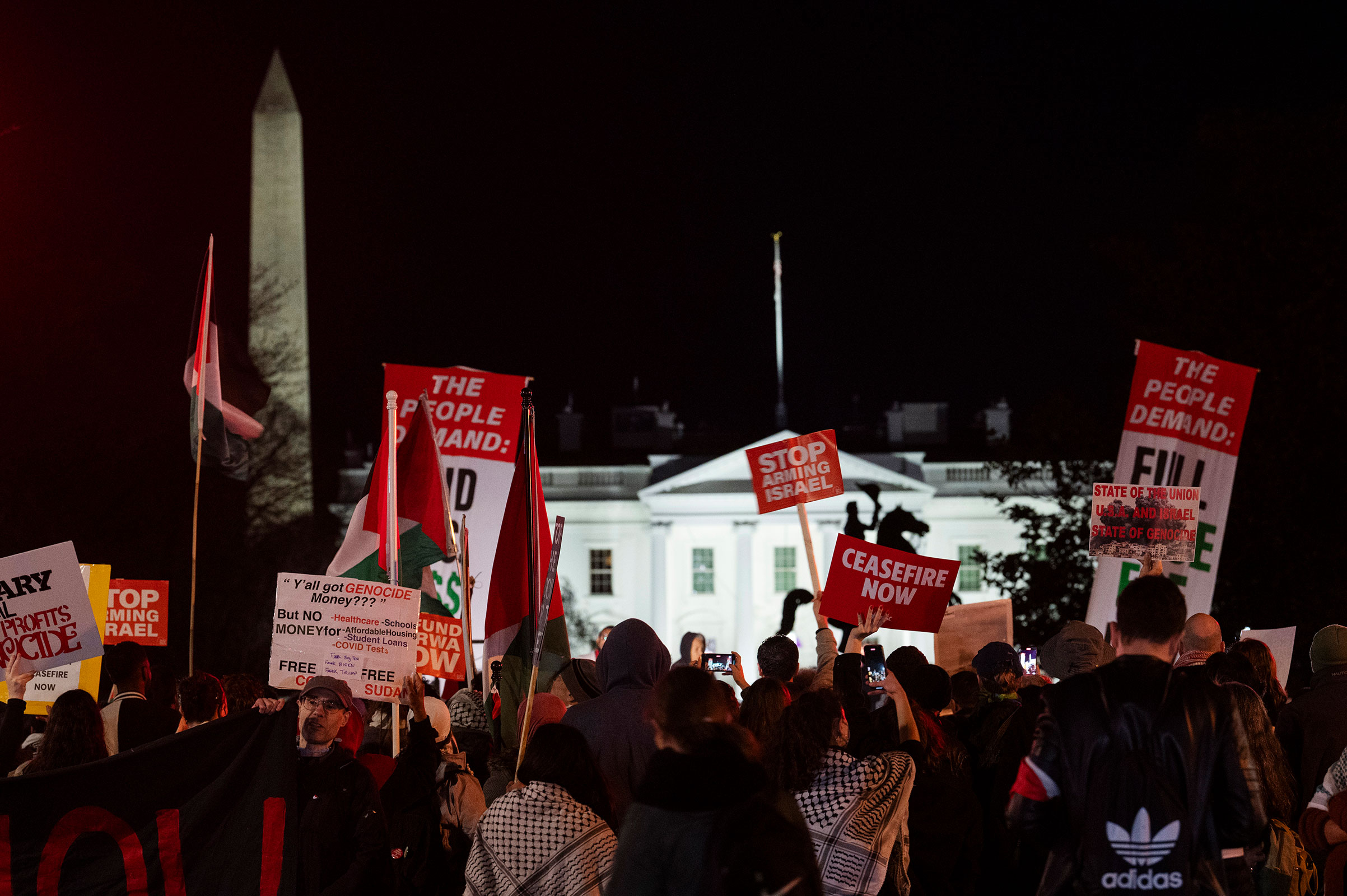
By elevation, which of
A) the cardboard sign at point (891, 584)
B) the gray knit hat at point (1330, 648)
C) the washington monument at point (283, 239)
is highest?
the washington monument at point (283, 239)

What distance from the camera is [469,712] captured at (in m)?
6.43

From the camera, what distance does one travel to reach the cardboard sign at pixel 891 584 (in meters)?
8.20

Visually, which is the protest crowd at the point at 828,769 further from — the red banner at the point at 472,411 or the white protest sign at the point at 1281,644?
the red banner at the point at 472,411

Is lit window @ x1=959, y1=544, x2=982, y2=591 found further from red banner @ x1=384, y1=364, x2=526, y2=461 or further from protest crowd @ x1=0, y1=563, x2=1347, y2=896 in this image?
protest crowd @ x1=0, y1=563, x2=1347, y2=896

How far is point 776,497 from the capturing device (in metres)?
10.4

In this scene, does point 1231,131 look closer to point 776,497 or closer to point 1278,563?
point 1278,563

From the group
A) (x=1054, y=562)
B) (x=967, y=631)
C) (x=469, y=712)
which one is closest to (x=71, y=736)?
(x=469, y=712)

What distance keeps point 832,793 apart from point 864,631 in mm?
2083

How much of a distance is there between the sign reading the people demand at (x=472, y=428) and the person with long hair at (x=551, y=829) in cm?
651

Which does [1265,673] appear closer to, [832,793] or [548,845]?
[832,793]

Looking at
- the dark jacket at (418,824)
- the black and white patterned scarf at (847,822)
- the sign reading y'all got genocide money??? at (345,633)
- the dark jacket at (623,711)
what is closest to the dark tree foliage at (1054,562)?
the sign reading y'all got genocide money??? at (345,633)

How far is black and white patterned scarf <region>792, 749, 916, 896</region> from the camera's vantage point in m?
4.11

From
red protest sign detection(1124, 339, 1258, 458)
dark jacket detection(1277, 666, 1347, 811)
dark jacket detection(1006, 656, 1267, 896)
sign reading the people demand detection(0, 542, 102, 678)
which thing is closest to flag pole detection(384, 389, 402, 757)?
sign reading the people demand detection(0, 542, 102, 678)

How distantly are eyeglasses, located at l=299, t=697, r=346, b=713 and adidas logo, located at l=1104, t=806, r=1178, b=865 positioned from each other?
2.76 metres
